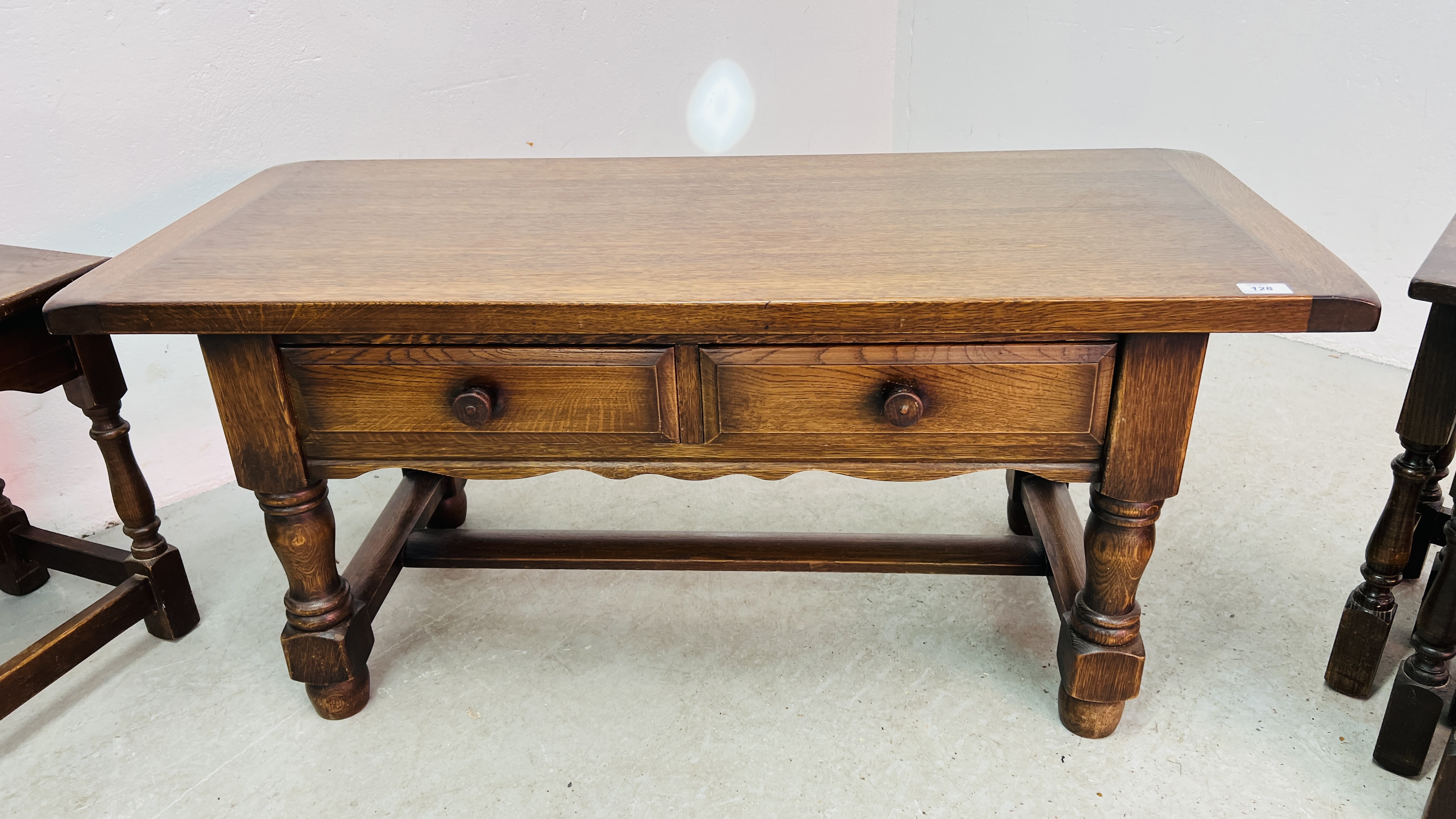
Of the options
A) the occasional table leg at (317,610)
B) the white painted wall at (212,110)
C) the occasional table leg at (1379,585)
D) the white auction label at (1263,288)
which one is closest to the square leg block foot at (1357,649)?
the occasional table leg at (1379,585)

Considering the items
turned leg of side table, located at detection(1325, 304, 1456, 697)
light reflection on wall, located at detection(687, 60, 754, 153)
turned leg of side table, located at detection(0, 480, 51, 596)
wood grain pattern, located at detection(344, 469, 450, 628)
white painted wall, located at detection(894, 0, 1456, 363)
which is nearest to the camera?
turned leg of side table, located at detection(1325, 304, 1456, 697)

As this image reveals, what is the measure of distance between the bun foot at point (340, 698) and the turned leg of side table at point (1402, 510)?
5.90 ft

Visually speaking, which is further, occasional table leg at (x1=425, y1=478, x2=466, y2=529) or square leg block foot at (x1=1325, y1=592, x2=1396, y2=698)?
occasional table leg at (x1=425, y1=478, x2=466, y2=529)

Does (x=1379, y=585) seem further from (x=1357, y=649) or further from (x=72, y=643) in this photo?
(x=72, y=643)

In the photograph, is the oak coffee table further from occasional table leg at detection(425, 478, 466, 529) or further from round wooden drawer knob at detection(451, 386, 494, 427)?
occasional table leg at detection(425, 478, 466, 529)

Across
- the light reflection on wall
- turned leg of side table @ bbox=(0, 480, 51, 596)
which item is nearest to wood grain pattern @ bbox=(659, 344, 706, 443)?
turned leg of side table @ bbox=(0, 480, 51, 596)

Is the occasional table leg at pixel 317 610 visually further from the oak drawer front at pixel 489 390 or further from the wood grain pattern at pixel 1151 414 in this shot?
the wood grain pattern at pixel 1151 414

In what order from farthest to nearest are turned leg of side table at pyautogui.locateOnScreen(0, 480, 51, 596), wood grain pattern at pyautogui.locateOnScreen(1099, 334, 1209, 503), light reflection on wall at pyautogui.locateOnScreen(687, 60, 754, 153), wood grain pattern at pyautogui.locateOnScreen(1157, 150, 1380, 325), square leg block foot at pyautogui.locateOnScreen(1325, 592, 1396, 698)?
1. light reflection on wall at pyautogui.locateOnScreen(687, 60, 754, 153)
2. turned leg of side table at pyautogui.locateOnScreen(0, 480, 51, 596)
3. square leg block foot at pyautogui.locateOnScreen(1325, 592, 1396, 698)
4. wood grain pattern at pyautogui.locateOnScreen(1099, 334, 1209, 503)
5. wood grain pattern at pyautogui.locateOnScreen(1157, 150, 1380, 325)

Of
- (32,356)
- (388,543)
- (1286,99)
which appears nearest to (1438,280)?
(388,543)

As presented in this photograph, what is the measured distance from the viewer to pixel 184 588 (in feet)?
6.82

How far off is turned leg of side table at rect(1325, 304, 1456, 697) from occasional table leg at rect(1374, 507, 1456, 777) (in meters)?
0.10

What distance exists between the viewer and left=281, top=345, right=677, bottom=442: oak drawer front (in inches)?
59.0

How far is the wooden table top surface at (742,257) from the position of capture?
1.36m

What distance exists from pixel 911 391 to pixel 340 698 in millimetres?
1185
